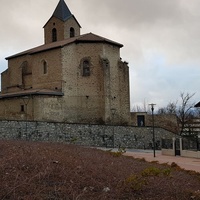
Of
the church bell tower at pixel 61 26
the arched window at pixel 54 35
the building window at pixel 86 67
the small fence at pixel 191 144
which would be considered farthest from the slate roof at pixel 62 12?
the small fence at pixel 191 144

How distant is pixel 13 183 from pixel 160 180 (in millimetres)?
4866

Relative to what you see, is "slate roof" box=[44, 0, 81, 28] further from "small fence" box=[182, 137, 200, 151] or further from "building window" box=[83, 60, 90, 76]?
"small fence" box=[182, 137, 200, 151]

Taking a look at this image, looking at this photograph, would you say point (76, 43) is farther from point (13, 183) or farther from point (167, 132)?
point (13, 183)

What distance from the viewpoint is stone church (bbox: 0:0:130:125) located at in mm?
40213

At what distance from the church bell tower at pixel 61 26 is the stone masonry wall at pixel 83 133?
18926 mm

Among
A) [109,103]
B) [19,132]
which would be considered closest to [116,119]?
[109,103]

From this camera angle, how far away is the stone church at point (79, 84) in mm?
40213

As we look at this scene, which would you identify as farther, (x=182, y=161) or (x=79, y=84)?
(x=79, y=84)

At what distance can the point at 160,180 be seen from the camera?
1177 centimetres

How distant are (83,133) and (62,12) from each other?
23892 mm

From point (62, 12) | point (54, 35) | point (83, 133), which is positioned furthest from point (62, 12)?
point (83, 133)

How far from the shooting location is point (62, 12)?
5206 cm

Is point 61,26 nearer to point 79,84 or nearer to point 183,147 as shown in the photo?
point 79,84

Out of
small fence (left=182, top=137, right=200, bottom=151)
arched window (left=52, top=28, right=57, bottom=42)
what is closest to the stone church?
arched window (left=52, top=28, right=57, bottom=42)
